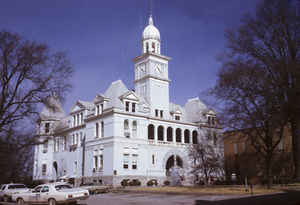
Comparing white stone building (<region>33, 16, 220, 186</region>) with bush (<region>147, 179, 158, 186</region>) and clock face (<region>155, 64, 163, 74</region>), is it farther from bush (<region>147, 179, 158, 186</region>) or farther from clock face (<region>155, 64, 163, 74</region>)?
bush (<region>147, 179, 158, 186</region>)

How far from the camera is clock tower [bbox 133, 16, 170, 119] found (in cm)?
5950

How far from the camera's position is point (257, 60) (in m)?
33.1

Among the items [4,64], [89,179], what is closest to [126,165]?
[89,179]

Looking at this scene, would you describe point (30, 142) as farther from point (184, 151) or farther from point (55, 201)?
point (184, 151)

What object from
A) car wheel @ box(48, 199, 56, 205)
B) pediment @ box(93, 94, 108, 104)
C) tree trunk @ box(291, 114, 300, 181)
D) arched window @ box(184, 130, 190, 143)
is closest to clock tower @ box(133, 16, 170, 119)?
arched window @ box(184, 130, 190, 143)

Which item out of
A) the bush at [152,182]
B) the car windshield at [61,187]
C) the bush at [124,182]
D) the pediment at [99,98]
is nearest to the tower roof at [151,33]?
the pediment at [99,98]

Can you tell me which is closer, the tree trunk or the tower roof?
the tree trunk

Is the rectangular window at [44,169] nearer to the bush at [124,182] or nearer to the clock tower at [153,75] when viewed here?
the bush at [124,182]

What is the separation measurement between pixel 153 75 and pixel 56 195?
40211 millimetres

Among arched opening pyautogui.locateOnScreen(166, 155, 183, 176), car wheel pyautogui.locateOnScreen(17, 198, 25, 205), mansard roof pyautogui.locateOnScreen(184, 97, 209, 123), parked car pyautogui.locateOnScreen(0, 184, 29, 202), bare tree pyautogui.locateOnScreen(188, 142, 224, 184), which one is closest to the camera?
car wheel pyautogui.locateOnScreen(17, 198, 25, 205)

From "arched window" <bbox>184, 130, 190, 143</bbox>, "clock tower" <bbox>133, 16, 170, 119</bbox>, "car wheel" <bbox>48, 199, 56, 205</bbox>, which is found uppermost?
"clock tower" <bbox>133, 16, 170, 119</bbox>

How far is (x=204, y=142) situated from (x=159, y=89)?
13.3m

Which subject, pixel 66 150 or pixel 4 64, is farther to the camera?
pixel 66 150

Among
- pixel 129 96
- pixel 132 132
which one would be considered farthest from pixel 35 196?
pixel 129 96
